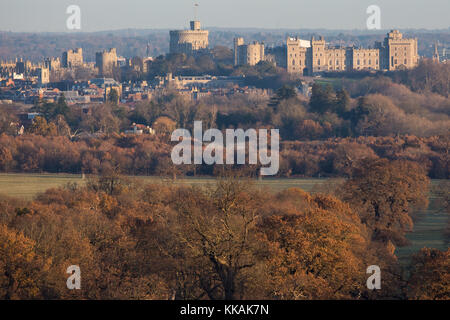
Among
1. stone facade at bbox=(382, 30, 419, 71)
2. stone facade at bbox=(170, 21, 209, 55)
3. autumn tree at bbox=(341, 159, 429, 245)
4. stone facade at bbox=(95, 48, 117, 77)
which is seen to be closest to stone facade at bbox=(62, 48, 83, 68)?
stone facade at bbox=(95, 48, 117, 77)

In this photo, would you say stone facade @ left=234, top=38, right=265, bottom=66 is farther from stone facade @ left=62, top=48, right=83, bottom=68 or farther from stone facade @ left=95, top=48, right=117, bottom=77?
stone facade @ left=62, top=48, right=83, bottom=68

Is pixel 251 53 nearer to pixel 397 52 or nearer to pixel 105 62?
pixel 397 52

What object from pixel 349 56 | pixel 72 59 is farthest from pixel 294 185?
pixel 72 59

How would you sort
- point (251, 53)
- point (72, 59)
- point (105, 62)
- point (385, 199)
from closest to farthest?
point (385, 199) → point (251, 53) → point (105, 62) → point (72, 59)

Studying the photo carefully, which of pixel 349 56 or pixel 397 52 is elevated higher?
pixel 397 52

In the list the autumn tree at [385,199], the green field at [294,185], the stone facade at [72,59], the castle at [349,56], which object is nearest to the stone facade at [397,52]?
the castle at [349,56]
